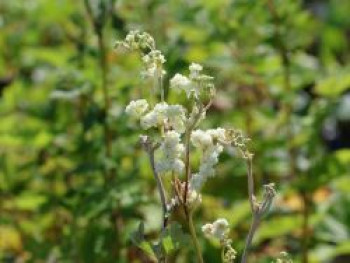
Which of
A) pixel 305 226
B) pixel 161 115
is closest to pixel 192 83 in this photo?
pixel 161 115

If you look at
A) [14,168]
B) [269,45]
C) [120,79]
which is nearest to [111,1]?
[120,79]

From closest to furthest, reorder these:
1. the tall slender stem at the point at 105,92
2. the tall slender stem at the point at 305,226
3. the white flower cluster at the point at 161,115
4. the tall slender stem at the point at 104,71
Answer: the white flower cluster at the point at 161,115, the tall slender stem at the point at 104,71, the tall slender stem at the point at 105,92, the tall slender stem at the point at 305,226

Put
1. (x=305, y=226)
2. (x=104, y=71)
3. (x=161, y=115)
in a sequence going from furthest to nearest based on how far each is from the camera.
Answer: (x=305, y=226), (x=104, y=71), (x=161, y=115)

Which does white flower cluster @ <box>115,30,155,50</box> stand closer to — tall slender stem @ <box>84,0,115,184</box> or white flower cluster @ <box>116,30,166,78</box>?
white flower cluster @ <box>116,30,166,78</box>

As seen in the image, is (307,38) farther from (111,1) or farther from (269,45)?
(111,1)

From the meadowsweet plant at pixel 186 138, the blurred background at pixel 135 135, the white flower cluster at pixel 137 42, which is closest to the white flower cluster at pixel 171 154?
the meadowsweet plant at pixel 186 138

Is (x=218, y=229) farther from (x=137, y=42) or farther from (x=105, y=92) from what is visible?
(x=105, y=92)

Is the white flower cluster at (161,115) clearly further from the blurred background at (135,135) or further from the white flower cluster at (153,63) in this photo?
the blurred background at (135,135)
